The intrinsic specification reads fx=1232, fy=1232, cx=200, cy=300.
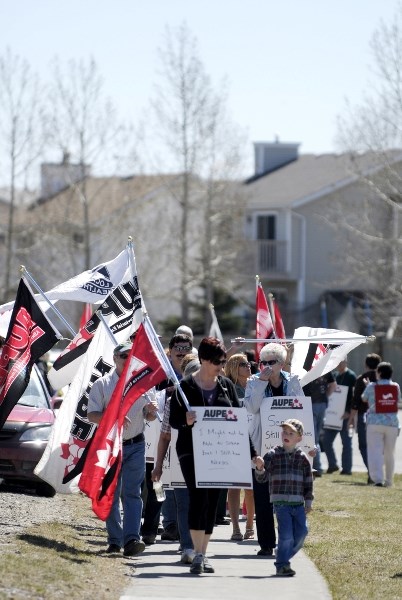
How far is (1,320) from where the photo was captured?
522 inches

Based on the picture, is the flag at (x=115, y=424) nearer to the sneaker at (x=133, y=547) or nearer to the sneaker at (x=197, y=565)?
the sneaker at (x=133, y=547)

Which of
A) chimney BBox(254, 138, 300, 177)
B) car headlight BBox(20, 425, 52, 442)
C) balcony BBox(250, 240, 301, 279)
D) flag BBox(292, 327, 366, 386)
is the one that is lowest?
car headlight BBox(20, 425, 52, 442)

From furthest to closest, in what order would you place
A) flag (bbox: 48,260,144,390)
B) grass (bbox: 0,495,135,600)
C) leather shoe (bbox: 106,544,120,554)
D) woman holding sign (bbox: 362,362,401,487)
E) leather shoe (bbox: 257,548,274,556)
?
1. woman holding sign (bbox: 362,362,401,487)
2. flag (bbox: 48,260,144,390)
3. leather shoe (bbox: 257,548,274,556)
4. leather shoe (bbox: 106,544,120,554)
5. grass (bbox: 0,495,135,600)

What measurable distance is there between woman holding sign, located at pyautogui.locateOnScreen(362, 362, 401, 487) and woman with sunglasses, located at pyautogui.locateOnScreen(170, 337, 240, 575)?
8199 millimetres

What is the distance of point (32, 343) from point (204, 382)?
2750mm

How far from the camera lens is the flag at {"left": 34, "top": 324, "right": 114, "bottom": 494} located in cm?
1114

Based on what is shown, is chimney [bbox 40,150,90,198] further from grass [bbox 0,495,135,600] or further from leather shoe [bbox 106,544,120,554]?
leather shoe [bbox 106,544,120,554]

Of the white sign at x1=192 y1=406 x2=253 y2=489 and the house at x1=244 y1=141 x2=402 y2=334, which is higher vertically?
the house at x1=244 y1=141 x2=402 y2=334

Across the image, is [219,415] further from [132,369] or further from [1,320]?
[1,320]

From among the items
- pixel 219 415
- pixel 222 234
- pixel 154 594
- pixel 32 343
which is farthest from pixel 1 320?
pixel 222 234

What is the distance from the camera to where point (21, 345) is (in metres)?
11.9

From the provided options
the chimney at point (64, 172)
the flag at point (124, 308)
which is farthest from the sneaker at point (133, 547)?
the chimney at point (64, 172)

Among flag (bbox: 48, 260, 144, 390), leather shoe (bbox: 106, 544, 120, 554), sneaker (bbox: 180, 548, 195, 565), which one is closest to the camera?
sneaker (bbox: 180, 548, 195, 565)

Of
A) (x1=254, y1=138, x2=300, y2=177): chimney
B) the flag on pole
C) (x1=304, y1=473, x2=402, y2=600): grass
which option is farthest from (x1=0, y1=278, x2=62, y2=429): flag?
(x1=254, y1=138, x2=300, y2=177): chimney
